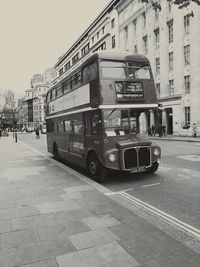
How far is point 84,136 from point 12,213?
16.2ft

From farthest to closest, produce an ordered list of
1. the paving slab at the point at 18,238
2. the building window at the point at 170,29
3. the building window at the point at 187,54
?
the building window at the point at 170,29
the building window at the point at 187,54
the paving slab at the point at 18,238

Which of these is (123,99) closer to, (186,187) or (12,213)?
(186,187)

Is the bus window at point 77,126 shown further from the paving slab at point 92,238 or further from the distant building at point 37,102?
the distant building at point 37,102

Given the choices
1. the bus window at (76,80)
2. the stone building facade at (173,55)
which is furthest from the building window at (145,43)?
the bus window at (76,80)

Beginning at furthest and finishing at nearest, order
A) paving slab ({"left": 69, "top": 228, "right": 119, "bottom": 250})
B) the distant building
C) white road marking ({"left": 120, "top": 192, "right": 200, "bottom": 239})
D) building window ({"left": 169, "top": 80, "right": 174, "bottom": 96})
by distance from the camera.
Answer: the distant building < building window ({"left": 169, "top": 80, "right": 174, "bottom": 96}) < white road marking ({"left": 120, "top": 192, "right": 200, "bottom": 239}) < paving slab ({"left": 69, "top": 228, "right": 119, "bottom": 250})

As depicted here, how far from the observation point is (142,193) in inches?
312

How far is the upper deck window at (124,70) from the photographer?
9.34m

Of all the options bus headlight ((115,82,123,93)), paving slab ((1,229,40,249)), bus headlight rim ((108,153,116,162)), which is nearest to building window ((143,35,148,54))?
bus headlight ((115,82,123,93))

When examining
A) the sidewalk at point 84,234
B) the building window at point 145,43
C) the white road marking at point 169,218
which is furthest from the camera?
the building window at point 145,43

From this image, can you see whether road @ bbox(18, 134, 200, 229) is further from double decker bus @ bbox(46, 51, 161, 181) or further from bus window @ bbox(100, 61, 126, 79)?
bus window @ bbox(100, 61, 126, 79)

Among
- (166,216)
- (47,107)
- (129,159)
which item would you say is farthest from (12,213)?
(47,107)

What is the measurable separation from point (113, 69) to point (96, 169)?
10.8 ft

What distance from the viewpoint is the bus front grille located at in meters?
9.14

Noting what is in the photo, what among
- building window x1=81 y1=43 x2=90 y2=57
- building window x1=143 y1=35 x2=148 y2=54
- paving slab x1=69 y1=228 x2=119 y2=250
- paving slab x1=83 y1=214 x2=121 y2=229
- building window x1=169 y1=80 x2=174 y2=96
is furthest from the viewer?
building window x1=81 y1=43 x2=90 y2=57
